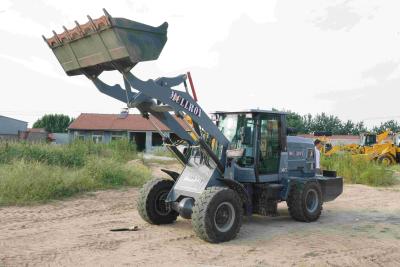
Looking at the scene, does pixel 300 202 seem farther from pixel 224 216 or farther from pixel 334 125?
pixel 334 125

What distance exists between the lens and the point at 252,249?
695 cm

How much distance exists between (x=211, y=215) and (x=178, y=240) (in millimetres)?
740

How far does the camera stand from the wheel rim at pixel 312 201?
9312 millimetres

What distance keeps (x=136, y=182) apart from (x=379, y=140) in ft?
59.0

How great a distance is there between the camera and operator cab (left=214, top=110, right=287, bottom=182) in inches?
340

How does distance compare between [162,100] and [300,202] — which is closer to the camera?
[162,100]

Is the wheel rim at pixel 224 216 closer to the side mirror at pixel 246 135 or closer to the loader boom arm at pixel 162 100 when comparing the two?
the loader boom arm at pixel 162 100

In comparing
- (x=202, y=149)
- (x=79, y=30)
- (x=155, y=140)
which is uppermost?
(x=79, y=30)

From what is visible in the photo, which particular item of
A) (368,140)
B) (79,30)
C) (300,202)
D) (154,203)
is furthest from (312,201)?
(368,140)

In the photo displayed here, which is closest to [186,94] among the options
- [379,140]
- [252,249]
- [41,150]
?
[252,249]

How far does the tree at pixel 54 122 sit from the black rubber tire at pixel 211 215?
6357cm

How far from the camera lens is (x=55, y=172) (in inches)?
487

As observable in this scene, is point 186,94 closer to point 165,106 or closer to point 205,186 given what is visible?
point 165,106

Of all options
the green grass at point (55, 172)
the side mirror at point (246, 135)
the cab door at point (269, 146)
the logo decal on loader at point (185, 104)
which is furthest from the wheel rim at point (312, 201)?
the green grass at point (55, 172)
